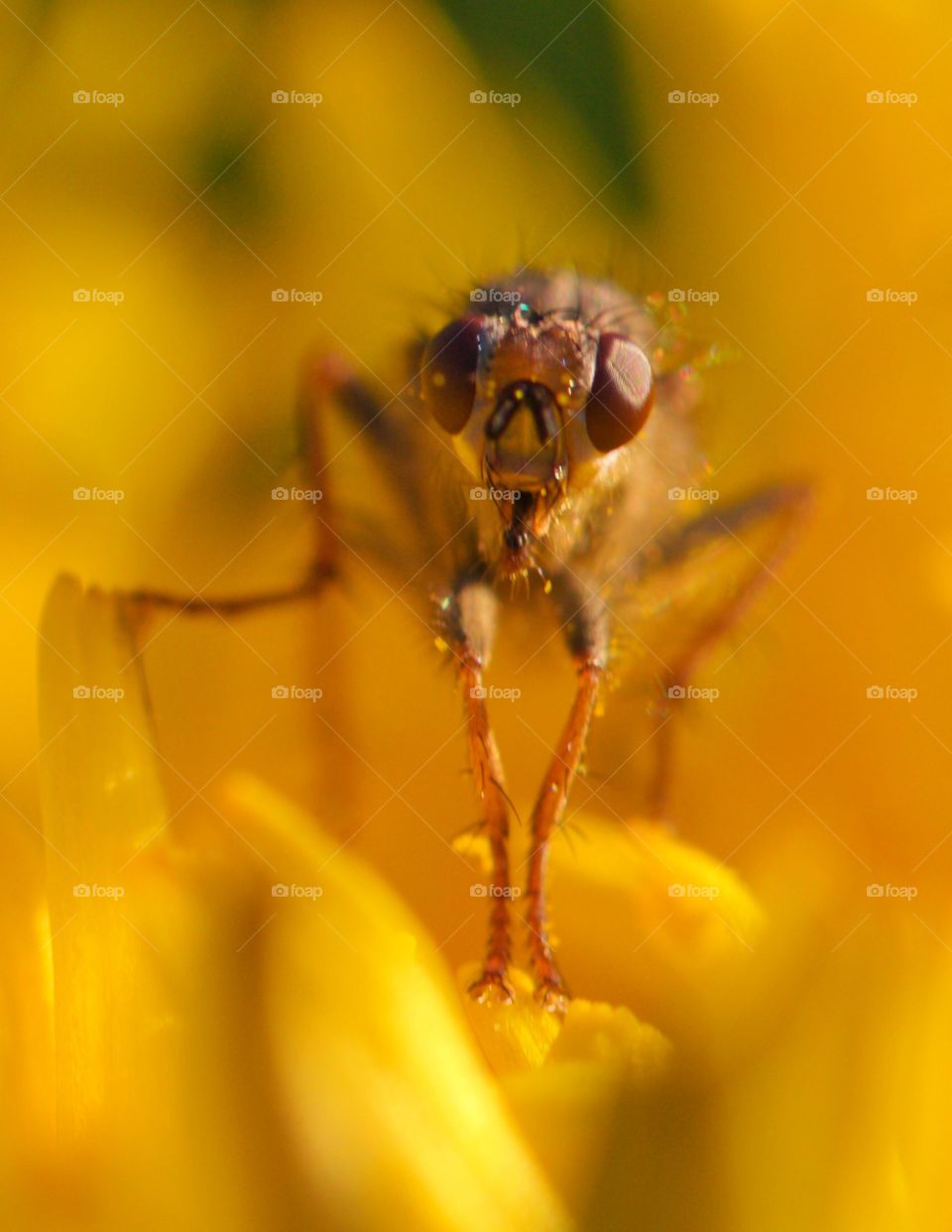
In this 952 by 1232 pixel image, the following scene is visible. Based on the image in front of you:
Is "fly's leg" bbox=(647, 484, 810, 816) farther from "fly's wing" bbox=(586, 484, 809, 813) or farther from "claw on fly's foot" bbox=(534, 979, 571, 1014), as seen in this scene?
"claw on fly's foot" bbox=(534, 979, 571, 1014)

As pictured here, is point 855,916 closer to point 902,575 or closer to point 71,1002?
point 902,575

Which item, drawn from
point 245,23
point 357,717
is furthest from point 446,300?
point 357,717

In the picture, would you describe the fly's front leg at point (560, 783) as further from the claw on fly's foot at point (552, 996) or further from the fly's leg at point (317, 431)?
the fly's leg at point (317, 431)

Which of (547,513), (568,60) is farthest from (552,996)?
(568,60)

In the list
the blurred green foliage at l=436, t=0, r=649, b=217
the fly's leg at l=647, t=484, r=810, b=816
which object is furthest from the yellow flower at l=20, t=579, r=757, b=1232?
the blurred green foliage at l=436, t=0, r=649, b=217

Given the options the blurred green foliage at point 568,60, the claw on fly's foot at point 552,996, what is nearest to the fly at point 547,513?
the claw on fly's foot at point 552,996
